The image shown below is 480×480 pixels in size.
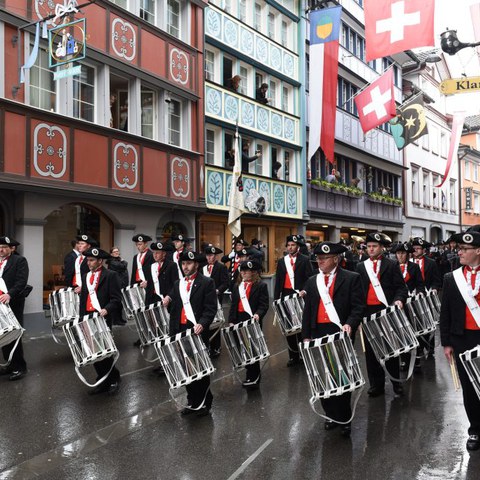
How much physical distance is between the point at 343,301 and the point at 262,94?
57.5ft

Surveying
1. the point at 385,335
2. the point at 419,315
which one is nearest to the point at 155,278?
the point at 419,315

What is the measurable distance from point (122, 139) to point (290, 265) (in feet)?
24.8

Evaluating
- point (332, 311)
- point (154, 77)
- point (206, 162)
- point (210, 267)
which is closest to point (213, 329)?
point (210, 267)

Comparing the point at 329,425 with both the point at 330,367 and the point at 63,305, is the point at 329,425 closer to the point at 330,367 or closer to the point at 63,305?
the point at 330,367

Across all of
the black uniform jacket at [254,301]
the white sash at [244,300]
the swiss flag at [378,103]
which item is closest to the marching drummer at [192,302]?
the black uniform jacket at [254,301]

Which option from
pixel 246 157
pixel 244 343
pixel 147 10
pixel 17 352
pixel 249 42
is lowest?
pixel 17 352

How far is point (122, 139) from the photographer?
15.5m

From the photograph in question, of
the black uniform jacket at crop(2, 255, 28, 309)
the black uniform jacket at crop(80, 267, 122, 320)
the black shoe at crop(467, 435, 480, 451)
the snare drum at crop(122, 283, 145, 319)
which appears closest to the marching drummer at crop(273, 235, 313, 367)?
the snare drum at crop(122, 283, 145, 319)

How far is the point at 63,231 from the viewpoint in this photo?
14.5 m

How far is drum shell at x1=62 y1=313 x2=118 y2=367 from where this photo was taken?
7.06m

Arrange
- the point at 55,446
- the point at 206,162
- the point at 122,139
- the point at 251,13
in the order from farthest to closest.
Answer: the point at 251,13
the point at 206,162
the point at 122,139
the point at 55,446

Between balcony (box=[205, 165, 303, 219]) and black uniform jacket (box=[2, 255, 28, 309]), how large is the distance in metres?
11.0

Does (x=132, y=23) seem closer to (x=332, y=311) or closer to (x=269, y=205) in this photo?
(x=269, y=205)

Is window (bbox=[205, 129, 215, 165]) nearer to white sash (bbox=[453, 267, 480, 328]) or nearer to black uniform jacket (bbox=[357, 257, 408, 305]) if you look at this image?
black uniform jacket (bbox=[357, 257, 408, 305])
